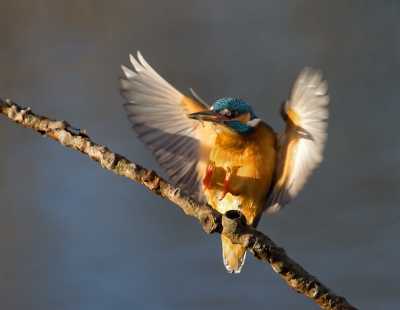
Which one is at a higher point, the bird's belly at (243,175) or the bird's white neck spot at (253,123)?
the bird's white neck spot at (253,123)

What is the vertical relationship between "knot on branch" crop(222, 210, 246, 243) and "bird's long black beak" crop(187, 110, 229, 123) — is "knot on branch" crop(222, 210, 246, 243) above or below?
below

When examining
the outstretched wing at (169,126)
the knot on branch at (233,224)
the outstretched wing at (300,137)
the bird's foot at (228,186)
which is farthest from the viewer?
the outstretched wing at (169,126)

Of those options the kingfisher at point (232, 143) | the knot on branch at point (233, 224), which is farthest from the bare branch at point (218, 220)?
the kingfisher at point (232, 143)

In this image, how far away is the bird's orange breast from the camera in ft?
5.01

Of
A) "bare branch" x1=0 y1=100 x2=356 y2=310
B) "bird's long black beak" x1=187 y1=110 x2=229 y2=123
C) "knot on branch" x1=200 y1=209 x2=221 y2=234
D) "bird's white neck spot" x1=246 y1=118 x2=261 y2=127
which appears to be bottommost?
"knot on branch" x1=200 y1=209 x2=221 y2=234

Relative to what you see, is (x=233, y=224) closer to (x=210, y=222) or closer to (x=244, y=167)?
(x=210, y=222)

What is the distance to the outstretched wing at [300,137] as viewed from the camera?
4.51 feet

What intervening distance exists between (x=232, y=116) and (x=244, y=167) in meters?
0.14

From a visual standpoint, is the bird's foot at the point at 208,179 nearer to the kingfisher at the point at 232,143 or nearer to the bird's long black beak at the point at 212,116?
the kingfisher at the point at 232,143

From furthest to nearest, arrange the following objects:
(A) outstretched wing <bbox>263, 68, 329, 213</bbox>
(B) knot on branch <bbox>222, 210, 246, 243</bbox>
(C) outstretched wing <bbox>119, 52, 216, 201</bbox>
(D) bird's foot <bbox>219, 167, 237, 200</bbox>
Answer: (C) outstretched wing <bbox>119, 52, 216, 201</bbox> → (D) bird's foot <bbox>219, 167, 237, 200</bbox> → (A) outstretched wing <bbox>263, 68, 329, 213</bbox> → (B) knot on branch <bbox>222, 210, 246, 243</bbox>

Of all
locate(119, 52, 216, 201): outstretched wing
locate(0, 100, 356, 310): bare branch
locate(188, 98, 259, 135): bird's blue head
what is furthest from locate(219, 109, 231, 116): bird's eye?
locate(0, 100, 356, 310): bare branch

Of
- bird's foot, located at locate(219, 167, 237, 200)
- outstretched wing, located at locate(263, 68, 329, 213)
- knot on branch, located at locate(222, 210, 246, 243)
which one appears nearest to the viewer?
knot on branch, located at locate(222, 210, 246, 243)

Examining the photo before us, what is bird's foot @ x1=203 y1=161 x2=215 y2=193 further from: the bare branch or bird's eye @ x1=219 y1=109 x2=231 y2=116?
the bare branch

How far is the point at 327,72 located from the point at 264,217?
603mm
